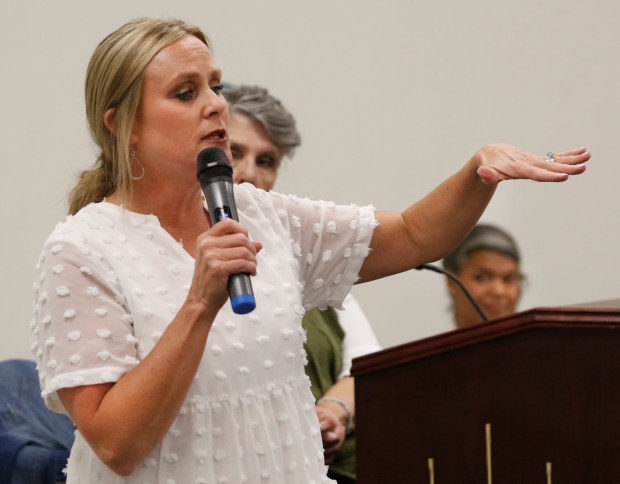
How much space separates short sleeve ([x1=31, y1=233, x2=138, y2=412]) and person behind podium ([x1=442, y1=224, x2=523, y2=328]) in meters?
2.09

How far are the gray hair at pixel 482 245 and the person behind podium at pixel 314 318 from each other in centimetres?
67

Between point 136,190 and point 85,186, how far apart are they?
0.37 feet

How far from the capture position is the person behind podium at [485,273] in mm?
3564

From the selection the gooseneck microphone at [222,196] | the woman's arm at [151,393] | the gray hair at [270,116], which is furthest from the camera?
the gray hair at [270,116]

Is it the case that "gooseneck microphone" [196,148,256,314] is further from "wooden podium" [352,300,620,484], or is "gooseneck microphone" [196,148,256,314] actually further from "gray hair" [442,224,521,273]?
"gray hair" [442,224,521,273]

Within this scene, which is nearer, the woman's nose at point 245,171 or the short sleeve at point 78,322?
the short sleeve at point 78,322

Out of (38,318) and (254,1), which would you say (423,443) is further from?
(254,1)

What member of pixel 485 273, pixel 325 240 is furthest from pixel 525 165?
pixel 485 273

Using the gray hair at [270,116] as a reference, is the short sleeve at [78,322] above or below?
below

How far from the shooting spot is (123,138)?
1.70m

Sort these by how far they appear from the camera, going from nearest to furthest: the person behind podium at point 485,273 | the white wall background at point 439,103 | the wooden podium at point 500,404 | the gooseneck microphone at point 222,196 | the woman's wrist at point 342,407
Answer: the gooseneck microphone at point 222,196
the wooden podium at point 500,404
the woman's wrist at point 342,407
the person behind podium at point 485,273
the white wall background at point 439,103

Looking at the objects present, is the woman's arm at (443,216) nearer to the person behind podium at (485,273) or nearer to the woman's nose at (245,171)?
the woman's nose at (245,171)

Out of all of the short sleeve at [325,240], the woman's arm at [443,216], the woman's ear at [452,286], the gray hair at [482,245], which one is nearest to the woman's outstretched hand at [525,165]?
the woman's arm at [443,216]

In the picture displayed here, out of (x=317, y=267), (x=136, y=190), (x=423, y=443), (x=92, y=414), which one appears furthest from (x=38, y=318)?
(x=423, y=443)
